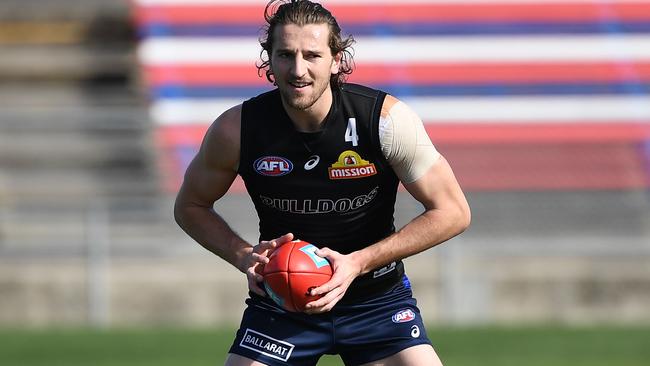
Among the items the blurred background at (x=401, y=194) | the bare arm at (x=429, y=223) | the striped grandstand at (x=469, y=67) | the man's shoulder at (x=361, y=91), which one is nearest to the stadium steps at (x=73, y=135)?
the blurred background at (x=401, y=194)

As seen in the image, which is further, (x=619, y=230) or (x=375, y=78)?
(x=375, y=78)

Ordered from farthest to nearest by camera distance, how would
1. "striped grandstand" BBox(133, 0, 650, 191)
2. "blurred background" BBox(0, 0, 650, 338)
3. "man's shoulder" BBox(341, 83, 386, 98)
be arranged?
"striped grandstand" BBox(133, 0, 650, 191) < "blurred background" BBox(0, 0, 650, 338) < "man's shoulder" BBox(341, 83, 386, 98)

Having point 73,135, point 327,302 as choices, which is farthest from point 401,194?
point 327,302

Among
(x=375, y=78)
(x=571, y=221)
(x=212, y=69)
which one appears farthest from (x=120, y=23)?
(x=571, y=221)

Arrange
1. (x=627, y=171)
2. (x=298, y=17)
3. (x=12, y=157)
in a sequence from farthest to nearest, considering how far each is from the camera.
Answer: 1. (x=12, y=157)
2. (x=627, y=171)
3. (x=298, y=17)

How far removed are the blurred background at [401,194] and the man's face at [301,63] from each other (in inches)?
361

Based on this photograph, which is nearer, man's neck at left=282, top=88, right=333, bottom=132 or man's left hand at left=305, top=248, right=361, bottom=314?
man's left hand at left=305, top=248, right=361, bottom=314

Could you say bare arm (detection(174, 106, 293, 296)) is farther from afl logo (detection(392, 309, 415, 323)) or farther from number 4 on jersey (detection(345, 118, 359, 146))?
afl logo (detection(392, 309, 415, 323))

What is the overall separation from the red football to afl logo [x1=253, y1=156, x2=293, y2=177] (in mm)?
339

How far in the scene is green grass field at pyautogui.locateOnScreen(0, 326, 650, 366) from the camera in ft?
38.1

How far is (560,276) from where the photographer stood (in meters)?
15.6

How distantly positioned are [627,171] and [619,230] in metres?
1.37

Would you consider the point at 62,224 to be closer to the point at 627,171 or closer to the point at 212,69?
the point at 212,69

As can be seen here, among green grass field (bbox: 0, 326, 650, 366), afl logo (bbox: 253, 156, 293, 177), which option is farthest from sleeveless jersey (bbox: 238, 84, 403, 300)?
green grass field (bbox: 0, 326, 650, 366)
